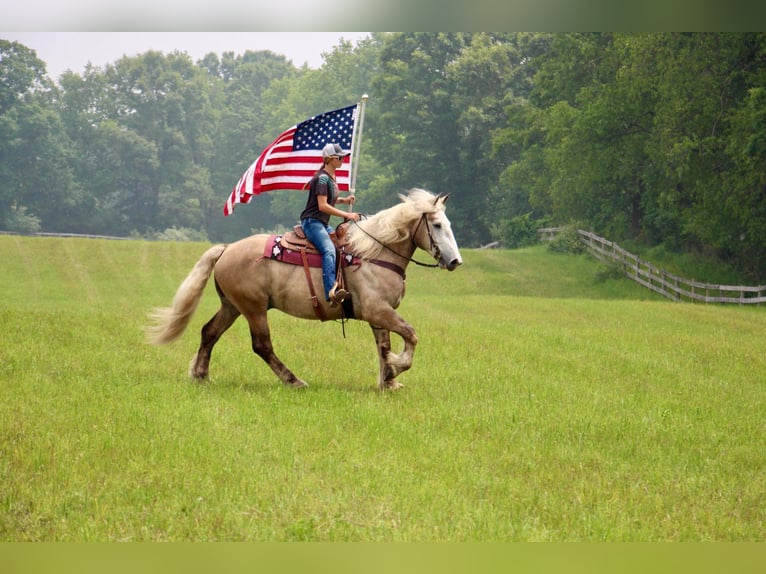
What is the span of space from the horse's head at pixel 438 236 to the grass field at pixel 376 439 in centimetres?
172

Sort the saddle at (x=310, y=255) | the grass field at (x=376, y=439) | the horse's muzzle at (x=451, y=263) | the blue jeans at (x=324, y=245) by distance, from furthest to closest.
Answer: the saddle at (x=310, y=255) → the blue jeans at (x=324, y=245) → the horse's muzzle at (x=451, y=263) → the grass field at (x=376, y=439)

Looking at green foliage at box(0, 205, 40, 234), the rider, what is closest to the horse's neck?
the rider

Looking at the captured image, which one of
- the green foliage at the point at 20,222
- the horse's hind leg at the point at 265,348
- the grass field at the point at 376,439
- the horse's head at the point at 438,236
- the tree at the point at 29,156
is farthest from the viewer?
the tree at the point at 29,156

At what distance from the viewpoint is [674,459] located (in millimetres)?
9539

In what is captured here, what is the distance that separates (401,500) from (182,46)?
91333mm

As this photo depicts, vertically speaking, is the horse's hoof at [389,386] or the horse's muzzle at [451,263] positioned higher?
the horse's muzzle at [451,263]

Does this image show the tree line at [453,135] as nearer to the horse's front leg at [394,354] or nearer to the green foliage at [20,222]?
the green foliage at [20,222]

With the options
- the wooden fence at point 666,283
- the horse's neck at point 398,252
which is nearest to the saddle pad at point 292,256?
the horse's neck at point 398,252

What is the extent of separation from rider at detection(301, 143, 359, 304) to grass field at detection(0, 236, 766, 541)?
134 cm

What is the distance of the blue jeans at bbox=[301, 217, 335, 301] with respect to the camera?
12.3m

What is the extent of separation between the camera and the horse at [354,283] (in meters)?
12.3

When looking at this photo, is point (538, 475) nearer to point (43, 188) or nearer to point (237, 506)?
point (237, 506)

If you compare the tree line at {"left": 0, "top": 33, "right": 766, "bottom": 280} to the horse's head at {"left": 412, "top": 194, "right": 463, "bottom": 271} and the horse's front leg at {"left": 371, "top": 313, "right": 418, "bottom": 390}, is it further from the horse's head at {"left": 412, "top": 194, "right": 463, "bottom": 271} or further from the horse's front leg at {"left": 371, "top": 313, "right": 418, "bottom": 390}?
the horse's front leg at {"left": 371, "top": 313, "right": 418, "bottom": 390}

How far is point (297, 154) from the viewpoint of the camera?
1357 cm
